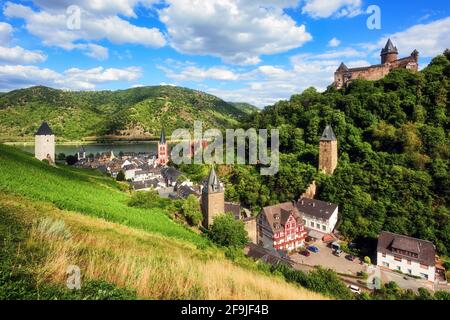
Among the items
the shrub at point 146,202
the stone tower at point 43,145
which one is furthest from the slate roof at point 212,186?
the stone tower at point 43,145

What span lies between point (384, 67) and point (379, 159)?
2783 centimetres

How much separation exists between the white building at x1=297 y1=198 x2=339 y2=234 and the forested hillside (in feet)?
4.27

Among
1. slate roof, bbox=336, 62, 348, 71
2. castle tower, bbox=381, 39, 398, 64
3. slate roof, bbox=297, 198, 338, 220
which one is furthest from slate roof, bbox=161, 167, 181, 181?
castle tower, bbox=381, 39, 398, 64

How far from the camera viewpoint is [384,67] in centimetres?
5384

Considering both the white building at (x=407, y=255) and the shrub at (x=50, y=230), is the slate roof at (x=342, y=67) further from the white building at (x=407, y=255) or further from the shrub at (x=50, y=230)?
the shrub at (x=50, y=230)

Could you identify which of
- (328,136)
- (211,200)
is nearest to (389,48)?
(328,136)

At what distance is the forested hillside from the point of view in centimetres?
3102

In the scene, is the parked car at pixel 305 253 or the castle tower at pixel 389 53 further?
the castle tower at pixel 389 53

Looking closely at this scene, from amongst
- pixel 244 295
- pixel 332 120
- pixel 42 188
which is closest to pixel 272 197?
pixel 332 120

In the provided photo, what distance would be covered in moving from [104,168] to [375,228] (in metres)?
51.6

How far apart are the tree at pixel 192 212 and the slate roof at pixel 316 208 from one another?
15.3 meters

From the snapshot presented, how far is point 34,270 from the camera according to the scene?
4.68 metres

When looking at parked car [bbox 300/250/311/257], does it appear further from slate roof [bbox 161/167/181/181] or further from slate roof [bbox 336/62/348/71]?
slate roof [bbox 336/62/348/71]

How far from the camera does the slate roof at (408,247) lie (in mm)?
24609
